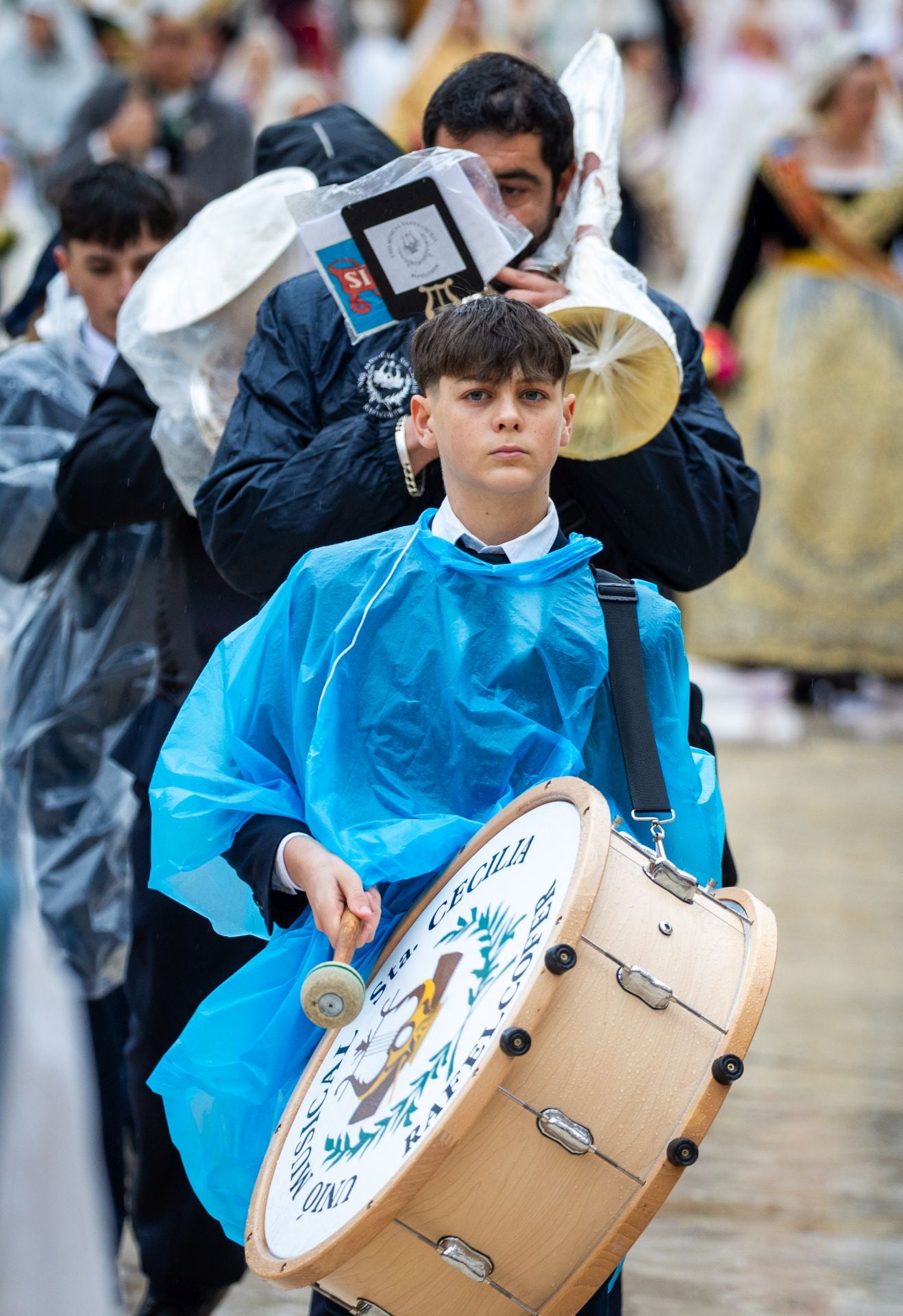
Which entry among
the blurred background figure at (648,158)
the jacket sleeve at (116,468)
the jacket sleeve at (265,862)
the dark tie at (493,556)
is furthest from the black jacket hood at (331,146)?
the blurred background figure at (648,158)

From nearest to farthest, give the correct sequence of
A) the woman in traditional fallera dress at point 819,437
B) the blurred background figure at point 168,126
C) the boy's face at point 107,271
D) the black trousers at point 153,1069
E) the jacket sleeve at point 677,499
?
the jacket sleeve at point 677,499
the black trousers at point 153,1069
the boy's face at point 107,271
the blurred background figure at point 168,126
the woman in traditional fallera dress at point 819,437

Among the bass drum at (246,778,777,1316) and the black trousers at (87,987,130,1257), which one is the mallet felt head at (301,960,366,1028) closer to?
the bass drum at (246,778,777,1316)

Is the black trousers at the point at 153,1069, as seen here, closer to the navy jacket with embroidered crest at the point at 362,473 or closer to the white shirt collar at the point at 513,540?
the navy jacket with embroidered crest at the point at 362,473

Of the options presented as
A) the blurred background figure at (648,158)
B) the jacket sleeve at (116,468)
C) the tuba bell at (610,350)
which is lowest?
the blurred background figure at (648,158)

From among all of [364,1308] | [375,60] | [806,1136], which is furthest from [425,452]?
[375,60]

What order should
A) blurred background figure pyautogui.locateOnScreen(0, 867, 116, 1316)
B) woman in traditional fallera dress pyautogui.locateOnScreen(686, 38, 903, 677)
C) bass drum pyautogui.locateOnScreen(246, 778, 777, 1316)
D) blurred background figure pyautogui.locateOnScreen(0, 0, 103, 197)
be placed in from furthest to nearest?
blurred background figure pyautogui.locateOnScreen(0, 0, 103, 197) < woman in traditional fallera dress pyautogui.locateOnScreen(686, 38, 903, 677) < bass drum pyautogui.locateOnScreen(246, 778, 777, 1316) < blurred background figure pyautogui.locateOnScreen(0, 867, 116, 1316)

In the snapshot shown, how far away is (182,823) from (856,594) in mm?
7108

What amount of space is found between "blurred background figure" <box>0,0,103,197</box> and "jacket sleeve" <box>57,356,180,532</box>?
7.99 meters

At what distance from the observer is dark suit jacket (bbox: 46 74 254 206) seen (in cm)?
627

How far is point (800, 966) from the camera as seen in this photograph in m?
5.66

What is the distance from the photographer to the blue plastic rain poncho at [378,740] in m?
2.53

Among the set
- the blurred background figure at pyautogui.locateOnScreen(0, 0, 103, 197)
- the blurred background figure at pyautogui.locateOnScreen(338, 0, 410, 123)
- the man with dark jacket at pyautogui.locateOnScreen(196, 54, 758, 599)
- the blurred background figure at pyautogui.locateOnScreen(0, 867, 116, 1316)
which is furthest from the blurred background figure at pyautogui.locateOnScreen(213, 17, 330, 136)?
the blurred background figure at pyautogui.locateOnScreen(0, 867, 116, 1316)

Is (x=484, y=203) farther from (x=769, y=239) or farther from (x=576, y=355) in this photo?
(x=769, y=239)

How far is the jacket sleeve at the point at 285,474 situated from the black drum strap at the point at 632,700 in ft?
1.35
